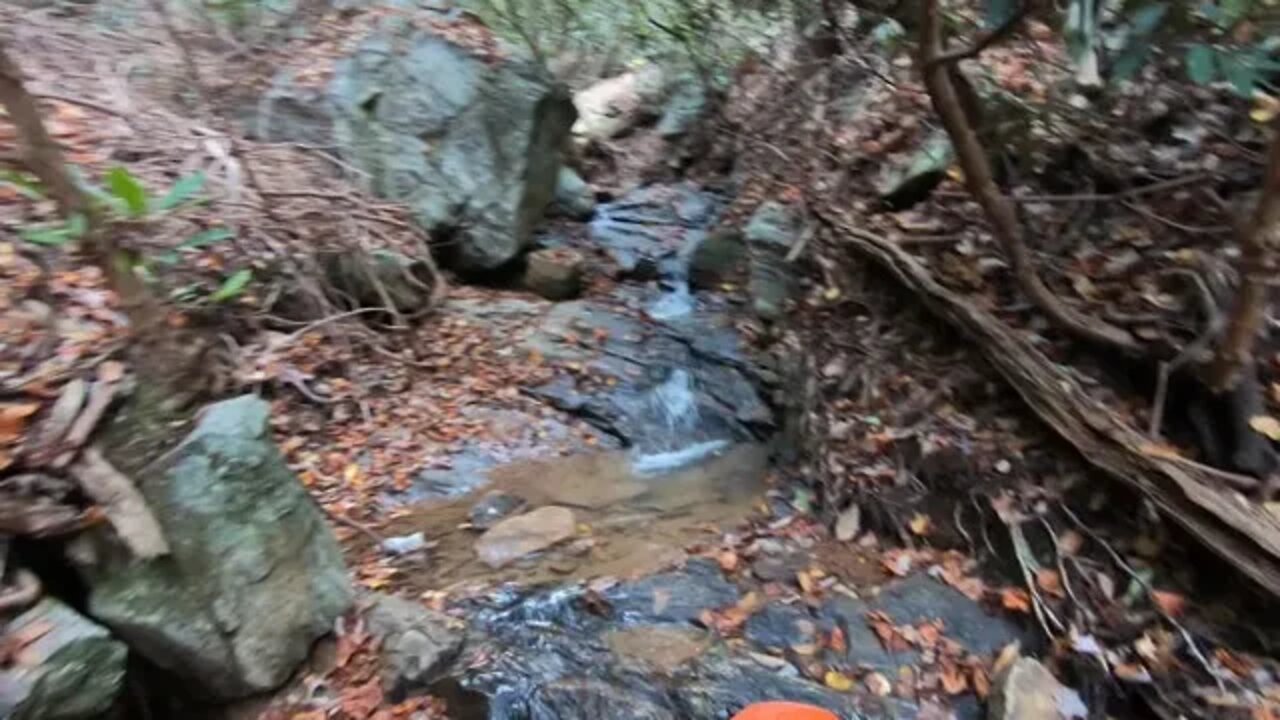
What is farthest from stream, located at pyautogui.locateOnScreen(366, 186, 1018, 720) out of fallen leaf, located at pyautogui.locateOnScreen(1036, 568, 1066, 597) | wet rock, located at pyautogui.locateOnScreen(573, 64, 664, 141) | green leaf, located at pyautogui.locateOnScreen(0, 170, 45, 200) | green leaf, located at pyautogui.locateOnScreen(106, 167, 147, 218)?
wet rock, located at pyautogui.locateOnScreen(573, 64, 664, 141)

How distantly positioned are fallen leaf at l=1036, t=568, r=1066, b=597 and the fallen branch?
3.59 metres

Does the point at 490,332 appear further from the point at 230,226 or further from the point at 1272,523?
the point at 1272,523

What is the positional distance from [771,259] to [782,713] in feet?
17.3

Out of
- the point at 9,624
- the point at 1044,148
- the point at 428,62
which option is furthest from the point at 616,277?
the point at 9,624

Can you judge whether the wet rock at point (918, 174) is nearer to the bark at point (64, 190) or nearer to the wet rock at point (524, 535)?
A: the wet rock at point (524, 535)

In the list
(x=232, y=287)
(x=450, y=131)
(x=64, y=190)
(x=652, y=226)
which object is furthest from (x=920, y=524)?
(x=652, y=226)

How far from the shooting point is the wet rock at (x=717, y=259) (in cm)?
976

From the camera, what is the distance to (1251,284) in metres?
3.30

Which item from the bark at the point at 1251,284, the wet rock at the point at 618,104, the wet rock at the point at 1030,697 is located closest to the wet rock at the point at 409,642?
the wet rock at the point at 1030,697

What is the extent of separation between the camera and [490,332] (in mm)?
7945

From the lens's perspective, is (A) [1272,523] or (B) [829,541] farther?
(B) [829,541]

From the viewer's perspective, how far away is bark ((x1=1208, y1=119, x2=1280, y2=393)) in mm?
3100

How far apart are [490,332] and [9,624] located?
510cm

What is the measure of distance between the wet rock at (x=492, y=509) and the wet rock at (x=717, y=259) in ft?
15.5
